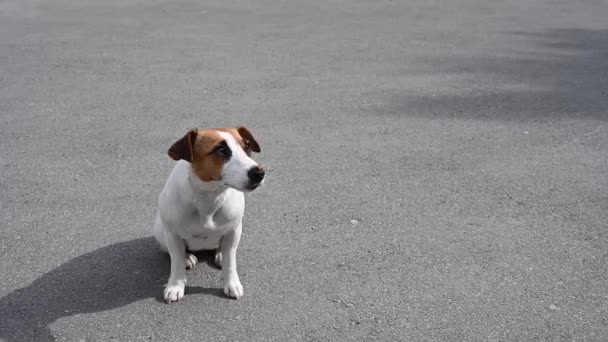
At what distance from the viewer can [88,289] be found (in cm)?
403

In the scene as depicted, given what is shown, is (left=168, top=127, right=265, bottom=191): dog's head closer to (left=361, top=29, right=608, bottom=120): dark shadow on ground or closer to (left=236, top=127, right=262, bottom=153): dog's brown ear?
(left=236, top=127, right=262, bottom=153): dog's brown ear

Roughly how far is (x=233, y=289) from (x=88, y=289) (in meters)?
0.81

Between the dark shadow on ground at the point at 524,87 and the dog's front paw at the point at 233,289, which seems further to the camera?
the dark shadow on ground at the point at 524,87

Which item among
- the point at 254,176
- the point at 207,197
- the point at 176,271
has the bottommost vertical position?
the point at 176,271

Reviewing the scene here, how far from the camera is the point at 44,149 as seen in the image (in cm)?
614

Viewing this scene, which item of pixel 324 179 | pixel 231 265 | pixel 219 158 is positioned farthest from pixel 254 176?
pixel 324 179

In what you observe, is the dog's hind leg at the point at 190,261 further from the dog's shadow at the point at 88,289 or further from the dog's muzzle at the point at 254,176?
the dog's muzzle at the point at 254,176

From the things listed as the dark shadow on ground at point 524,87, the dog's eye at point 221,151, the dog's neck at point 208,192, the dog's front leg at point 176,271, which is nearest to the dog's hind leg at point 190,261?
the dog's front leg at point 176,271

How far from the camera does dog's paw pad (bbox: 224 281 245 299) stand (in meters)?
3.94

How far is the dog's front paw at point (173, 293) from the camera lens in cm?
388

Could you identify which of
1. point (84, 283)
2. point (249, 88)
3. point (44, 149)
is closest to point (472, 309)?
point (84, 283)

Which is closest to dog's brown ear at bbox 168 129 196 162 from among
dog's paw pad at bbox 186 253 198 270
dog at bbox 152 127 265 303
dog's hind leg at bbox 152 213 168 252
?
dog at bbox 152 127 265 303

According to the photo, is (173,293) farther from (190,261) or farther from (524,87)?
(524,87)

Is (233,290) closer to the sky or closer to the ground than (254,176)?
closer to the ground
